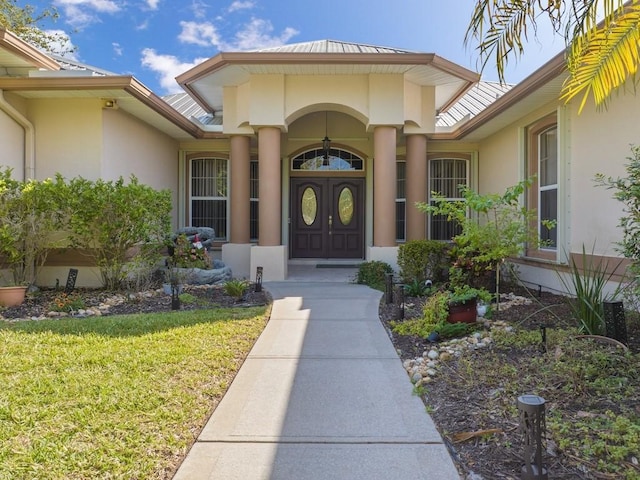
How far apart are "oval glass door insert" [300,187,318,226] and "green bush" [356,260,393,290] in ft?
12.6

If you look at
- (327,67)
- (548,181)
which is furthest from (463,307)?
(327,67)

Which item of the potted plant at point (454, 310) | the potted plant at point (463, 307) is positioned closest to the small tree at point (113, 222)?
the potted plant at point (454, 310)

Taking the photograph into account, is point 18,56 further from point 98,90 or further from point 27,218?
point 27,218

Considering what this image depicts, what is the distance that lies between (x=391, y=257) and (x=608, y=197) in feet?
13.3

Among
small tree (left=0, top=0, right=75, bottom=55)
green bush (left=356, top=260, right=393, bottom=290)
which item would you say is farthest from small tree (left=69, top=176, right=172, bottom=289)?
small tree (left=0, top=0, right=75, bottom=55)

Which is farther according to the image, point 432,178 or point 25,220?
point 432,178

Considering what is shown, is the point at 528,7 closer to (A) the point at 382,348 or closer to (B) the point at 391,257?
(A) the point at 382,348

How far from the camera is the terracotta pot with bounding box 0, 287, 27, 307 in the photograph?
6.82 meters

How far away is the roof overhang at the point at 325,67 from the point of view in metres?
8.45

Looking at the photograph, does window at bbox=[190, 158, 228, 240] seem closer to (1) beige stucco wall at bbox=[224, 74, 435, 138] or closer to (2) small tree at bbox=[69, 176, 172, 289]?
(1) beige stucco wall at bbox=[224, 74, 435, 138]

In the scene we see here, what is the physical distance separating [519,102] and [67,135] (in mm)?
8490

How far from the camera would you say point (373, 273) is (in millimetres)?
8711

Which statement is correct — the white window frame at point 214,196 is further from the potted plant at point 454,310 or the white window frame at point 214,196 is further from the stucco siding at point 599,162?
the stucco siding at point 599,162

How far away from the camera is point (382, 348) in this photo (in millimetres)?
4785
